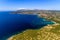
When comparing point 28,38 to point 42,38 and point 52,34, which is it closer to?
point 42,38

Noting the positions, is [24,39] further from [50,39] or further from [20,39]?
[50,39]

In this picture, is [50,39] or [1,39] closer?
[50,39]

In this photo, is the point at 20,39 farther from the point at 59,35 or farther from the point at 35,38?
the point at 59,35

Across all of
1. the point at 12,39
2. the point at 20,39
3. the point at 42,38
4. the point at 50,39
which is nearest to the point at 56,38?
the point at 50,39

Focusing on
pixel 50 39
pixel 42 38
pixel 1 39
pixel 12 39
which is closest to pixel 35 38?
pixel 42 38

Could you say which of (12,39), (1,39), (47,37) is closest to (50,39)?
(47,37)

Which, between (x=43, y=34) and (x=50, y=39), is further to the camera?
(x=43, y=34)

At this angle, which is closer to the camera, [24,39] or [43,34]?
[24,39]
